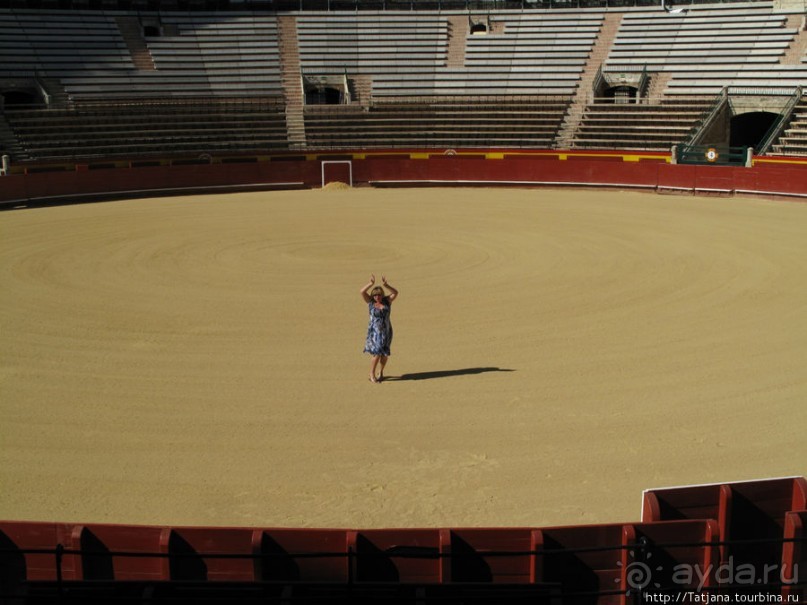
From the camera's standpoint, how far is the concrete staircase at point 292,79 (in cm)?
3708

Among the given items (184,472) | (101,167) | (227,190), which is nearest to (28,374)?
(184,472)

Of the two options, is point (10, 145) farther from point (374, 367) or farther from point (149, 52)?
point (374, 367)

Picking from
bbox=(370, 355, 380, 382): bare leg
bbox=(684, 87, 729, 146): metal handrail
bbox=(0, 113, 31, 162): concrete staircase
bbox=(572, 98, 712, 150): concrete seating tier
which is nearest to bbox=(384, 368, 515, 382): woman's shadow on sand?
bbox=(370, 355, 380, 382): bare leg

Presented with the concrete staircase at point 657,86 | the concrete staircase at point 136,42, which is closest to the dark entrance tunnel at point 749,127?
the concrete staircase at point 657,86

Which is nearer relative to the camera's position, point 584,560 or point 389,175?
point 584,560

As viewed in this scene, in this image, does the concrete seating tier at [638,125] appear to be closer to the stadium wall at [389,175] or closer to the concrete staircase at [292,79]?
the stadium wall at [389,175]

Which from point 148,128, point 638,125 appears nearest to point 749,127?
point 638,125

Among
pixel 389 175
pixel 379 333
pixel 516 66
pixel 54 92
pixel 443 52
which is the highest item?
pixel 443 52

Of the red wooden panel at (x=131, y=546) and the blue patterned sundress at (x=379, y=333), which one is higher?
the blue patterned sundress at (x=379, y=333)

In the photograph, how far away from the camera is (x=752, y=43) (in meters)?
36.8

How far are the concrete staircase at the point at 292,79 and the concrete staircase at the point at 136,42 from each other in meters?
5.17

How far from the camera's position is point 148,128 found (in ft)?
117

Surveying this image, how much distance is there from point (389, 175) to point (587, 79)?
10.4 metres

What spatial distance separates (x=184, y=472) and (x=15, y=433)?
2165 millimetres
